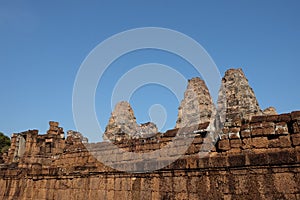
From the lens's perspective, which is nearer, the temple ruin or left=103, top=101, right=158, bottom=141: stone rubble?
the temple ruin

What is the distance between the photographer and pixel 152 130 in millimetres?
Result: 31969

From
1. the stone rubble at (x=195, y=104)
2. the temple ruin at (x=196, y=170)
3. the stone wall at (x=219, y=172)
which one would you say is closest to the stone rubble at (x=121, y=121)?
the stone rubble at (x=195, y=104)

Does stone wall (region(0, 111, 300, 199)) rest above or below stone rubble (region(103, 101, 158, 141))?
below

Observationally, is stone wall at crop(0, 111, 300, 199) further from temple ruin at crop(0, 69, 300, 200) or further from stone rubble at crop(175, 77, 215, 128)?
stone rubble at crop(175, 77, 215, 128)

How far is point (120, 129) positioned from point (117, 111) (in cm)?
461

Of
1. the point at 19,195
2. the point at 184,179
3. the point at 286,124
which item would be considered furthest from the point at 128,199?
the point at 19,195

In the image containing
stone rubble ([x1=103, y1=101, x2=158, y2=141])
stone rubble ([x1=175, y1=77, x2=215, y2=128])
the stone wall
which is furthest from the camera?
stone rubble ([x1=103, y1=101, x2=158, y2=141])

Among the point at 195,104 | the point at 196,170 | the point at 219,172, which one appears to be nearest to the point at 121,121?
the point at 195,104

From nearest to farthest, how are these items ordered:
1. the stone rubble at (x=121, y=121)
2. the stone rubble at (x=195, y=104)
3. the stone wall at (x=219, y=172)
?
the stone wall at (x=219, y=172) → the stone rubble at (x=195, y=104) → the stone rubble at (x=121, y=121)

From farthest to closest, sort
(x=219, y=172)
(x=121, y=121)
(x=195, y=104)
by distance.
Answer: (x=121, y=121) < (x=195, y=104) < (x=219, y=172)

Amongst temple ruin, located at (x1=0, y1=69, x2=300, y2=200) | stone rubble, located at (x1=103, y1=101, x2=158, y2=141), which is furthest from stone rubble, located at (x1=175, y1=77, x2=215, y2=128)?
temple ruin, located at (x1=0, y1=69, x2=300, y2=200)

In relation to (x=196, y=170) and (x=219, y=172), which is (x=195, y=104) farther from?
(x=219, y=172)

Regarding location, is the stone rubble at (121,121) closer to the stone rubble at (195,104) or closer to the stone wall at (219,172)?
the stone rubble at (195,104)

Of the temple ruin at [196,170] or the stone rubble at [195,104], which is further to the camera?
the stone rubble at [195,104]
